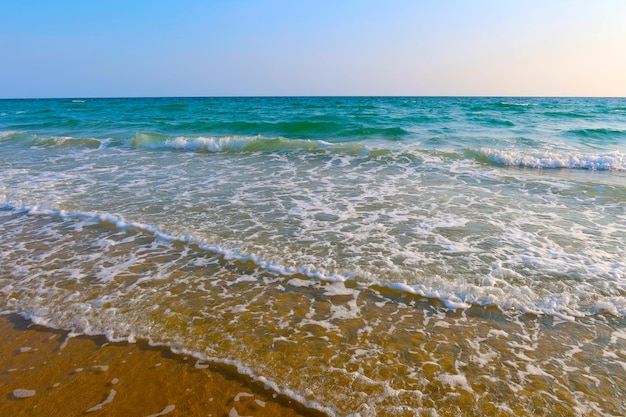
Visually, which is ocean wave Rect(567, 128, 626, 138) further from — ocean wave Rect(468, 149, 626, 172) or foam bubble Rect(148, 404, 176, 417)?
foam bubble Rect(148, 404, 176, 417)

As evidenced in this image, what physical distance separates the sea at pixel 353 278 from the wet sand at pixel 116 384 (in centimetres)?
13

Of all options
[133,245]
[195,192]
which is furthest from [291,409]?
[195,192]

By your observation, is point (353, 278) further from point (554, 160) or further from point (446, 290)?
point (554, 160)

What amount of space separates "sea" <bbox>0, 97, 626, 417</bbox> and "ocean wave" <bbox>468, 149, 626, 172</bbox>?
55.8 inches

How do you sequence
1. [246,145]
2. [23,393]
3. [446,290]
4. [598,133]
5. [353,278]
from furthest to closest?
[598,133] → [246,145] → [353,278] → [446,290] → [23,393]

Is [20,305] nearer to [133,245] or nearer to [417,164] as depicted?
[133,245]

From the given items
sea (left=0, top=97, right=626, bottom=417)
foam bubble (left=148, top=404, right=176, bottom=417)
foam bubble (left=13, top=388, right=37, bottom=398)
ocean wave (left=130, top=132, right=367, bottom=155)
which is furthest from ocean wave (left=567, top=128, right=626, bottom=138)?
foam bubble (left=13, top=388, right=37, bottom=398)

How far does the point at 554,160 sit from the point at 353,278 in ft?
34.7

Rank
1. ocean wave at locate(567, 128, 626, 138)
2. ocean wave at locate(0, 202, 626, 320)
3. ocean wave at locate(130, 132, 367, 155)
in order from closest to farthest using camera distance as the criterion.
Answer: ocean wave at locate(0, 202, 626, 320) → ocean wave at locate(130, 132, 367, 155) → ocean wave at locate(567, 128, 626, 138)

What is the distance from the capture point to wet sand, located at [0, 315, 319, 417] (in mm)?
2725

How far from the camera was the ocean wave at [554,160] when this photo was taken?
11.8 m

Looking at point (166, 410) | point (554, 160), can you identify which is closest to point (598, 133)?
point (554, 160)

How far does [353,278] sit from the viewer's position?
15.0 ft

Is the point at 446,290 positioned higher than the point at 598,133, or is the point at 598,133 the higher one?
the point at 598,133
